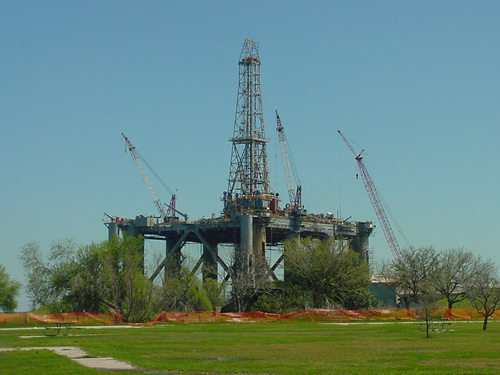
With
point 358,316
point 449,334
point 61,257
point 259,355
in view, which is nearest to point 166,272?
point 61,257

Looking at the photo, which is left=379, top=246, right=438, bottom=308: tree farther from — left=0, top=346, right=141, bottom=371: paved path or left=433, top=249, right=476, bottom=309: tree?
left=0, top=346, right=141, bottom=371: paved path

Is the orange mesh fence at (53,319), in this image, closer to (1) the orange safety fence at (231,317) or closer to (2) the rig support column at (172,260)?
(1) the orange safety fence at (231,317)

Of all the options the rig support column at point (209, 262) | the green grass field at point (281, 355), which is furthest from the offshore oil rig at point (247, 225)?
the green grass field at point (281, 355)

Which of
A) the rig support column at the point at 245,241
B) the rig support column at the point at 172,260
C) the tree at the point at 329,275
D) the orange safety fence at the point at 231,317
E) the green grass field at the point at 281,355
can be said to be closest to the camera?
the green grass field at the point at 281,355

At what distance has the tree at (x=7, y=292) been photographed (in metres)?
138

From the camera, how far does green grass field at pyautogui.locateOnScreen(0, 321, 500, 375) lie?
114 feet

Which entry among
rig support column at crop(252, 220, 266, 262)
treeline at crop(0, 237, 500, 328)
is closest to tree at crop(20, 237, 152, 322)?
treeline at crop(0, 237, 500, 328)

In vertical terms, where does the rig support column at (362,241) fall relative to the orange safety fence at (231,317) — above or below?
above

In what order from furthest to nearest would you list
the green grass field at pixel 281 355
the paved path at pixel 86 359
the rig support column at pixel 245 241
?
the rig support column at pixel 245 241, the paved path at pixel 86 359, the green grass field at pixel 281 355

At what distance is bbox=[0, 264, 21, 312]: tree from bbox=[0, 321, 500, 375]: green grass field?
83379mm

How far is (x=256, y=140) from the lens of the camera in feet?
554

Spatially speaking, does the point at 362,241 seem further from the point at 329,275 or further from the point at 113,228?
the point at 113,228

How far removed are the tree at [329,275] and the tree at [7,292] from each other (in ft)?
154

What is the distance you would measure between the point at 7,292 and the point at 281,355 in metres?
105
